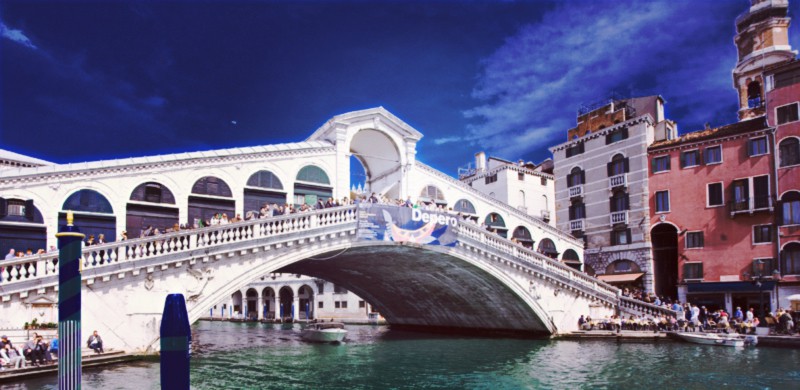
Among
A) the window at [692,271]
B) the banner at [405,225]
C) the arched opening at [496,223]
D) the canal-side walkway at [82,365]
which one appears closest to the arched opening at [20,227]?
the canal-side walkway at [82,365]

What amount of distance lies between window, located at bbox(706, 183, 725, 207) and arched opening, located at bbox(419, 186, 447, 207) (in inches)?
559

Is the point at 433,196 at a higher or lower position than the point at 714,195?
higher

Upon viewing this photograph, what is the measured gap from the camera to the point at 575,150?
37.9 m

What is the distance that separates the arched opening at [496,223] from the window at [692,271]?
32.6 feet

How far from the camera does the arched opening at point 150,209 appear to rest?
22.0 metres

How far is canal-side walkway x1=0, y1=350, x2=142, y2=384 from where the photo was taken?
14797 millimetres

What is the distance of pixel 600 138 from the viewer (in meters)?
36.2

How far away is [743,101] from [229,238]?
39547mm

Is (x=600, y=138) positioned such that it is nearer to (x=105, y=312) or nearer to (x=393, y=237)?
(x=393, y=237)

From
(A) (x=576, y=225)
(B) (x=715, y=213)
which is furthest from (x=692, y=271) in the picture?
(A) (x=576, y=225)

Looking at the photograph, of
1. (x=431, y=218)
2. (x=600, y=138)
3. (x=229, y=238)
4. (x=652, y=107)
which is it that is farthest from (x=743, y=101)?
(x=229, y=238)

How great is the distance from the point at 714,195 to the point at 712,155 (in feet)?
7.09

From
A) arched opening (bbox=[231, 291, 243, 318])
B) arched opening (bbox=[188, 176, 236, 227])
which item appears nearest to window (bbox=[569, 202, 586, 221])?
arched opening (bbox=[188, 176, 236, 227])

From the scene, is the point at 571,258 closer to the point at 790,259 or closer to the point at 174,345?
the point at 790,259
